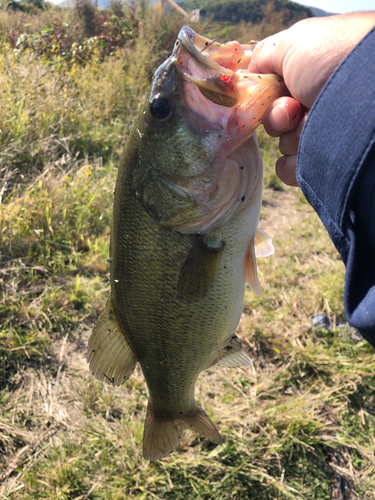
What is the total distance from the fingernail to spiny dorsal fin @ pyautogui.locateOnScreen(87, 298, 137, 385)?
3.20ft

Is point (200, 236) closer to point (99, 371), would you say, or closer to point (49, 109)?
point (99, 371)

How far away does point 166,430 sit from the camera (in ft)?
5.58

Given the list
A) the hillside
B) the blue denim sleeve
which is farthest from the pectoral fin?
the hillside

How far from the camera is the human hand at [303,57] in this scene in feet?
3.54

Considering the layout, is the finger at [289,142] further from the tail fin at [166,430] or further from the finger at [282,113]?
the tail fin at [166,430]

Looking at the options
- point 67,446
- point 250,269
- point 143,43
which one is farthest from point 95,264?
point 143,43

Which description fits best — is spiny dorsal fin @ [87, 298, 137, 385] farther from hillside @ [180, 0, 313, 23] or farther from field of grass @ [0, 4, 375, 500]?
hillside @ [180, 0, 313, 23]

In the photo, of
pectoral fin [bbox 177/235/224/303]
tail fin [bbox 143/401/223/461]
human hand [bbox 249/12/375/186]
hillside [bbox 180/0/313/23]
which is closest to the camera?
human hand [bbox 249/12/375/186]

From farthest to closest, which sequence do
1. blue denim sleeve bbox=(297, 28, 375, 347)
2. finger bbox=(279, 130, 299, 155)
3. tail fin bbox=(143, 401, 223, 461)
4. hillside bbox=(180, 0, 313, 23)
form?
hillside bbox=(180, 0, 313, 23) < tail fin bbox=(143, 401, 223, 461) < finger bbox=(279, 130, 299, 155) < blue denim sleeve bbox=(297, 28, 375, 347)

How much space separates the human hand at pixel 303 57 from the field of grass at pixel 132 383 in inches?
80.7

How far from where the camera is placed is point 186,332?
1449mm

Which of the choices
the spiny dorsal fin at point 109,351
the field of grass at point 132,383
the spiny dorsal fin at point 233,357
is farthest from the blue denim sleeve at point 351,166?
the field of grass at point 132,383

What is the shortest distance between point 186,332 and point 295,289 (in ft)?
8.01

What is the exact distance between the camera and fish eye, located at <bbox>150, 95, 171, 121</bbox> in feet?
3.88
